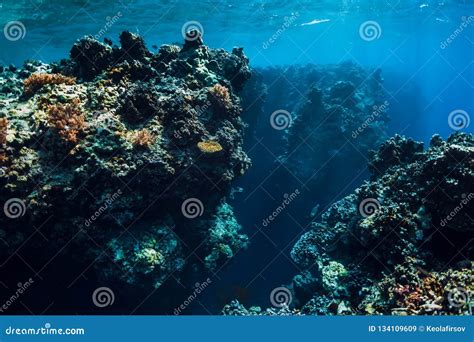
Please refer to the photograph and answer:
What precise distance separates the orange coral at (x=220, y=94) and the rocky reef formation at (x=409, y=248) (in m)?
4.98

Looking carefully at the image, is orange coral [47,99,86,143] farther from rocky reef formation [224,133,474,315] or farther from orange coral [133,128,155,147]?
rocky reef formation [224,133,474,315]

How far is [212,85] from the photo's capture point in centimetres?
1093

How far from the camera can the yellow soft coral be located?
9.11 meters

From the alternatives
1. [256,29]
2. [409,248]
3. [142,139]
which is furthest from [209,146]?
[256,29]

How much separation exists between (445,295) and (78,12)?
29606 millimetres

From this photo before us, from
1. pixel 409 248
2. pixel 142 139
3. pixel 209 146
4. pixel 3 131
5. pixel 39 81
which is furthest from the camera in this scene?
pixel 39 81

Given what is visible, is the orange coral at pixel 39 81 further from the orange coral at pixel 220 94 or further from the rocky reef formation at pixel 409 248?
the rocky reef formation at pixel 409 248

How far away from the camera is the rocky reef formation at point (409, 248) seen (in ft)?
20.5

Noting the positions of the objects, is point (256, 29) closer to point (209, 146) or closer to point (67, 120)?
point (209, 146)

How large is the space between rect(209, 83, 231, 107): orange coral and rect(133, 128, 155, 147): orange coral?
2.62 m

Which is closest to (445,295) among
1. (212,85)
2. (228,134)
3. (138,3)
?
(228,134)

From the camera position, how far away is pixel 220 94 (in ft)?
33.3

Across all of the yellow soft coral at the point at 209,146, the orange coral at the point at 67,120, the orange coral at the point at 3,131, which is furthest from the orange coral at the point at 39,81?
the yellow soft coral at the point at 209,146

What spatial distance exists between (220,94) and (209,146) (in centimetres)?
192
